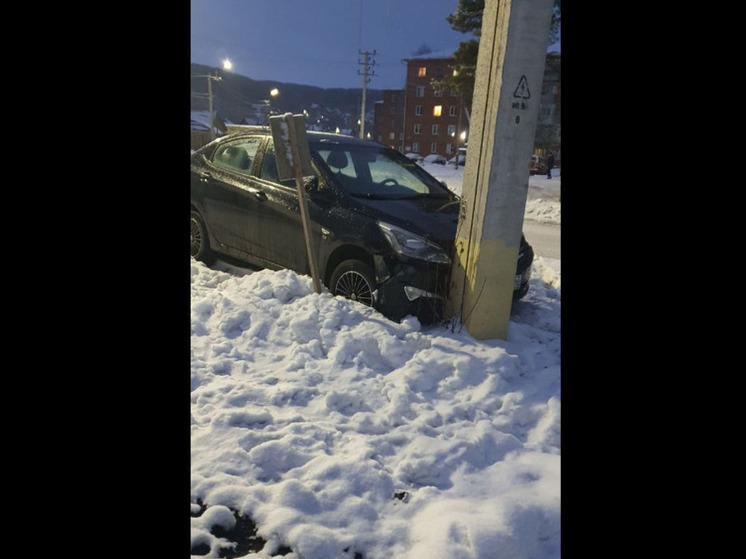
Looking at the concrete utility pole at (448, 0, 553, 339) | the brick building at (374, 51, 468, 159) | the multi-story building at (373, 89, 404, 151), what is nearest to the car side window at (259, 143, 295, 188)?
the concrete utility pole at (448, 0, 553, 339)

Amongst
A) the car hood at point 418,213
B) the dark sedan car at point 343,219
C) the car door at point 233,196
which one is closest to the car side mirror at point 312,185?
the dark sedan car at point 343,219

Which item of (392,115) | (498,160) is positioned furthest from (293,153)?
(392,115)

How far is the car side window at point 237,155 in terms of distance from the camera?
5.98 m

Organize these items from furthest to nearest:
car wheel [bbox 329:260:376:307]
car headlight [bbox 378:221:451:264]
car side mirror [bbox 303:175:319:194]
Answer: car side mirror [bbox 303:175:319:194]
car wheel [bbox 329:260:376:307]
car headlight [bbox 378:221:451:264]

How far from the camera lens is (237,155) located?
6.12m

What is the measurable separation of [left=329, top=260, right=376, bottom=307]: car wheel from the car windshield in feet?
2.71

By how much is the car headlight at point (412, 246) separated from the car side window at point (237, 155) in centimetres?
223

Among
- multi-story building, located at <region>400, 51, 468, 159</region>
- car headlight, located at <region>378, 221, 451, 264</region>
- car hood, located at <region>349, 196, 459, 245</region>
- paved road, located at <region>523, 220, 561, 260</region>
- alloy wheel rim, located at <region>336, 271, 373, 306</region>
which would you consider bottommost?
paved road, located at <region>523, 220, 561, 260</region>

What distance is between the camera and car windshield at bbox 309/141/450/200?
5.39 meters

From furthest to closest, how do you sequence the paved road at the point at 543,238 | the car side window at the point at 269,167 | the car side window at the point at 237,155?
the paved road at the point at 543,238 → the car side window at the point at 237,155 → the car side window at the point at 269,167

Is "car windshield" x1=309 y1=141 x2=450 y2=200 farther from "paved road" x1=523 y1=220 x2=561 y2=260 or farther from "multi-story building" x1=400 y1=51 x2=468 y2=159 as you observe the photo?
"multi-story building" x1=400 y1=51 x2=468 y2=159

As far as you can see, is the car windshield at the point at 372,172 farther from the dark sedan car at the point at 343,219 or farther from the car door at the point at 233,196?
the car door at the point at 233,196

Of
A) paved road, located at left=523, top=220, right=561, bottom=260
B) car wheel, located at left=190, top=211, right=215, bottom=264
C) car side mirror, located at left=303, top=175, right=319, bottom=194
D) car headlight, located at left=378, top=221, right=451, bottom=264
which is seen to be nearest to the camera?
car headlight, located at left=378, top=221, right=451, bottom=264

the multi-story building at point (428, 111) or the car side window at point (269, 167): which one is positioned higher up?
the multi-story building at point (428, 111)
